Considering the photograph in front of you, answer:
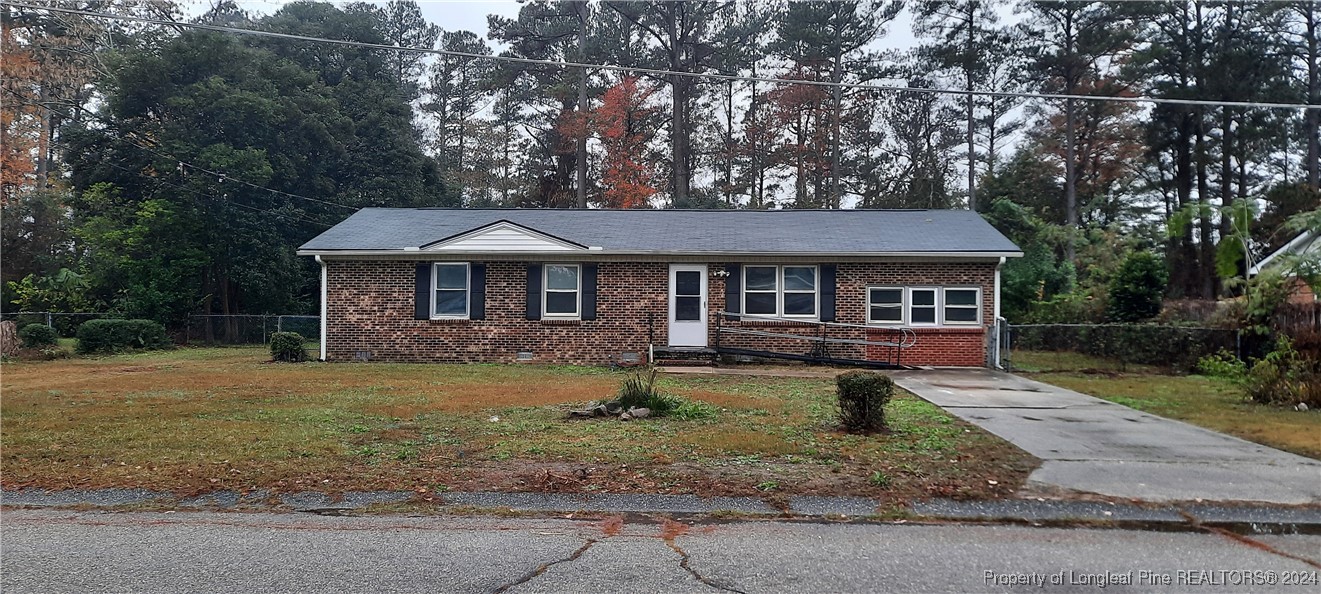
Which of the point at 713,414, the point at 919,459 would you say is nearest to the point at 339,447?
the point at 713,414

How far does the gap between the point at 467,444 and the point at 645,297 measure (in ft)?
32.4

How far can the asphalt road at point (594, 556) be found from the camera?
13.3 feet

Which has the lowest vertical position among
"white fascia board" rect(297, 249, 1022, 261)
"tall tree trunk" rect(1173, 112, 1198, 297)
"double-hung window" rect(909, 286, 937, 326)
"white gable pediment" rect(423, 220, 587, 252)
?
"double-hung window" rect(909, 286, 937, 326)

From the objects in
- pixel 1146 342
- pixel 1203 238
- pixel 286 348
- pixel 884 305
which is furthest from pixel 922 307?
pixel 1203 238

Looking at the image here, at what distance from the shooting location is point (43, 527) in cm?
500

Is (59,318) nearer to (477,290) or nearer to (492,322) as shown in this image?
(477,290)

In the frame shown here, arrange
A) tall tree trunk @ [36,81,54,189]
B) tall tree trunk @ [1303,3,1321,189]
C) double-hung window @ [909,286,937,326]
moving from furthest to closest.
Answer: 1. tall tree trunk @ [36,81,54,189]
2. tall tree trunk @ [1303,3,1321,189]
3. double-hung window @ [909,286,937,326]

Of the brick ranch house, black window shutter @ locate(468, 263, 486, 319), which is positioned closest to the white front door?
Result: the brick ranch house

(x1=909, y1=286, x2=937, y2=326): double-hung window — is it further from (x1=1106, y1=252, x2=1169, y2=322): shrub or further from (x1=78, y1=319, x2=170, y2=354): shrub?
(x1=78, y1=319, x2=170, y2=354): shrub

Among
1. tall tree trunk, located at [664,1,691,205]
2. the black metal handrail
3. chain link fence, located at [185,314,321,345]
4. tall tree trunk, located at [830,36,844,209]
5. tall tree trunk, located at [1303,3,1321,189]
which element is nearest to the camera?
the black metal handrail

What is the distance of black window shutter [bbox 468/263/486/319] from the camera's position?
1723cm

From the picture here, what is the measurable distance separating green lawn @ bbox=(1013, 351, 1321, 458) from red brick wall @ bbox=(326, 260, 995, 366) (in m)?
3.83

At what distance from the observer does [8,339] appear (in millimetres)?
17859

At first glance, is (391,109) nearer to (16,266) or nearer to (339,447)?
(16,266)
